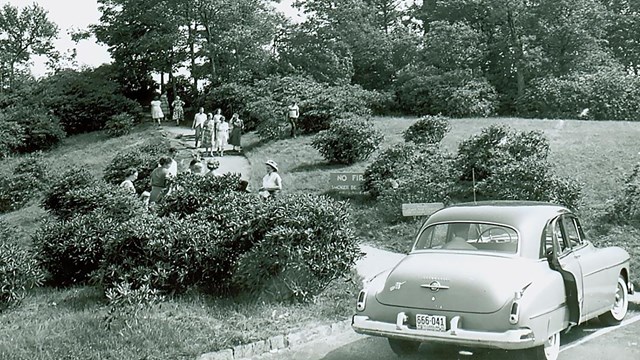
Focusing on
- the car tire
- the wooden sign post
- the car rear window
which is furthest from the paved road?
the wooden sign post

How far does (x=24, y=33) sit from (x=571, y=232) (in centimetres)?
5998

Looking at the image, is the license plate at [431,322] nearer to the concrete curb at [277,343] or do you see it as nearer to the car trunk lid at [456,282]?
the car trunk lid at [456,282]

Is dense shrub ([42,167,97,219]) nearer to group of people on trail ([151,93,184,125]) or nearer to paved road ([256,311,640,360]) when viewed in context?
paved road ([256,311,640,360])

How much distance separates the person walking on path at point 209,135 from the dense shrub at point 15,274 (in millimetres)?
16151

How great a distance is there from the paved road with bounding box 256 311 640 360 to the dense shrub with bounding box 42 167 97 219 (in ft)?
20.1

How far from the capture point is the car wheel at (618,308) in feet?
26.9

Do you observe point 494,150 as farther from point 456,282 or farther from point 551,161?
point 456,282

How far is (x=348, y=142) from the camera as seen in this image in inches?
806

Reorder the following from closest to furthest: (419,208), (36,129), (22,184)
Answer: (419,208)
(22,184)
(36,129)

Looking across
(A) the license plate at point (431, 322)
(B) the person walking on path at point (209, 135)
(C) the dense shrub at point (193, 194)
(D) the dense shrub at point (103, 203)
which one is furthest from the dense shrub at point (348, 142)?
(A) the license plate at point (431, 322)

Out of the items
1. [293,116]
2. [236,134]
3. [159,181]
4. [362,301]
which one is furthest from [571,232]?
[293,116]

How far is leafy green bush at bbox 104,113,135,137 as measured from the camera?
114 ft

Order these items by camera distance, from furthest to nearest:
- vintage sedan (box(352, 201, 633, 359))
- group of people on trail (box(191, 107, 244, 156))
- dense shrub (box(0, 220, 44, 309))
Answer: group of people on trail (box(191, 107, 244, 156)) → dense shrub (box(0, 220, 44, 309)) → vintage sedan (box(352, 201, 633, 359))

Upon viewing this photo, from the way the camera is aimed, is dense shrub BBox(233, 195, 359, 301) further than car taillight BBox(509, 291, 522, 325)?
Yes
